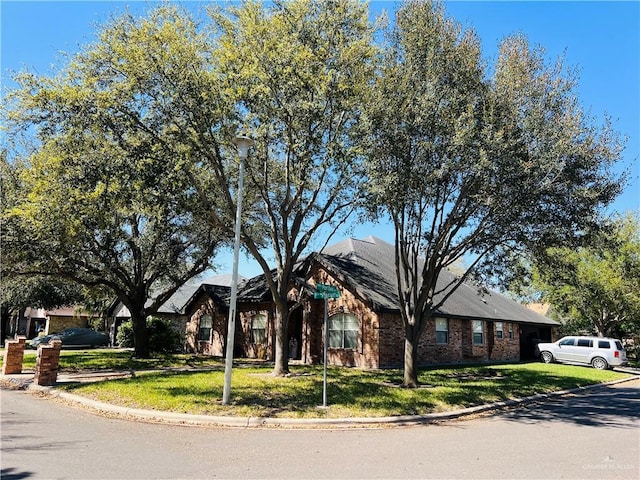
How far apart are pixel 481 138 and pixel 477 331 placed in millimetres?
17454

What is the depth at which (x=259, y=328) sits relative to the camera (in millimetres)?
25609

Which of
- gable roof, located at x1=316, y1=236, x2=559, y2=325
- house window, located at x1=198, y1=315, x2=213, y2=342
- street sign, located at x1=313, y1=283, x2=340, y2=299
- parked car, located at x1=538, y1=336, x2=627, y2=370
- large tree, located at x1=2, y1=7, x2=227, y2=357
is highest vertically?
large tree, located at x1=2, y1=7, x2=227, y2=357

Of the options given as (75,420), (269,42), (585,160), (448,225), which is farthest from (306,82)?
(75,420)

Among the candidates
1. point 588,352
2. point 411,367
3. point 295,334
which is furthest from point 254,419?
point 588,352

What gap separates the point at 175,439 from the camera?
8094 mm

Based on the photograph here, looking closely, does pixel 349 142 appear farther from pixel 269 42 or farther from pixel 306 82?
pixel 269 42

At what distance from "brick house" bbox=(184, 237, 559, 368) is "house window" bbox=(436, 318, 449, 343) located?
0.17 ft

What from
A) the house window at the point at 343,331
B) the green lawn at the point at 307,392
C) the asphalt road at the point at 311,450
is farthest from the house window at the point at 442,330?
the asphalt road at the point at 311,450

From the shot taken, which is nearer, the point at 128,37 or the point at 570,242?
the point at 128,37

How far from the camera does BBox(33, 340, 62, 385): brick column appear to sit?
13445 millimetres

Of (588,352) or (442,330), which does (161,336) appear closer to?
(442,330)

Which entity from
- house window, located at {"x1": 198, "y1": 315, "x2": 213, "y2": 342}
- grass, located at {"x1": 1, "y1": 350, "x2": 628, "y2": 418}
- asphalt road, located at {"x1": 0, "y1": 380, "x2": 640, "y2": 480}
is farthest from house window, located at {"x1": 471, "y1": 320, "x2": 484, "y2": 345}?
asphalt road, located at {"x1": 0, "y1": 380, "x2": 640, "y2": 480}

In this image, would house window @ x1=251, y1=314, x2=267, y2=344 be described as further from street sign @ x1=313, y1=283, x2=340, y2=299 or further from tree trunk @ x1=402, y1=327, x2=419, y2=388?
street sign @ x1=313, y1=283, x2=340, y2=299

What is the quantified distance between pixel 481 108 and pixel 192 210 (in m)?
9.42
